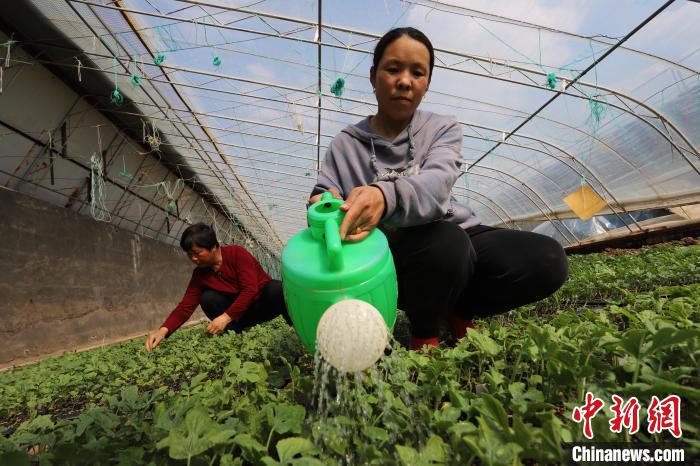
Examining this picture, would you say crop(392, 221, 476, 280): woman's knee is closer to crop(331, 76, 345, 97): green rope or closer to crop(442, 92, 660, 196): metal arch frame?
crop(331, 76, 345, 97): green rope

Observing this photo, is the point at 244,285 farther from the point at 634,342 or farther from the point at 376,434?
the point at 634,342

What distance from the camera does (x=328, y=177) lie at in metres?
1.89

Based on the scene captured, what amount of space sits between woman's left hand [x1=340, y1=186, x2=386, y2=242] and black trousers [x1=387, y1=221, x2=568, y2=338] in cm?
41

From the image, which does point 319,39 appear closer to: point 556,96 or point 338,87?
point 338,87

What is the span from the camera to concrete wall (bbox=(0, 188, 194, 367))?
19.6ft

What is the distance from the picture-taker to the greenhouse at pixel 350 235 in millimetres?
891

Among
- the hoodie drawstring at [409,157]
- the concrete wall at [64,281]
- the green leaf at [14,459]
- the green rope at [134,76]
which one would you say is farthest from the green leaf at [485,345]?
the concrete wall at [64,281]

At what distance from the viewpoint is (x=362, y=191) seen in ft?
3.99

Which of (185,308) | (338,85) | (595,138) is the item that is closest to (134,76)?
(338,85)

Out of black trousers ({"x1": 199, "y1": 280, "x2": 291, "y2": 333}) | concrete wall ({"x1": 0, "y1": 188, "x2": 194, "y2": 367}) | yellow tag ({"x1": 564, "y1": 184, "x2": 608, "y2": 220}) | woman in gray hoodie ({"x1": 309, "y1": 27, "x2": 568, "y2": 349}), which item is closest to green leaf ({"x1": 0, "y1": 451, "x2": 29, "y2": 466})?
woman in gray hoodie ({"x1": 309, "y1": 27, "x2": 568, "y2": 349})

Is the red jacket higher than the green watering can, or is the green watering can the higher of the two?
the green watering can

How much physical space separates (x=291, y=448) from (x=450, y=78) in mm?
7647

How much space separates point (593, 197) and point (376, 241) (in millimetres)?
9372

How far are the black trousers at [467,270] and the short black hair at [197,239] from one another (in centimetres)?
215
